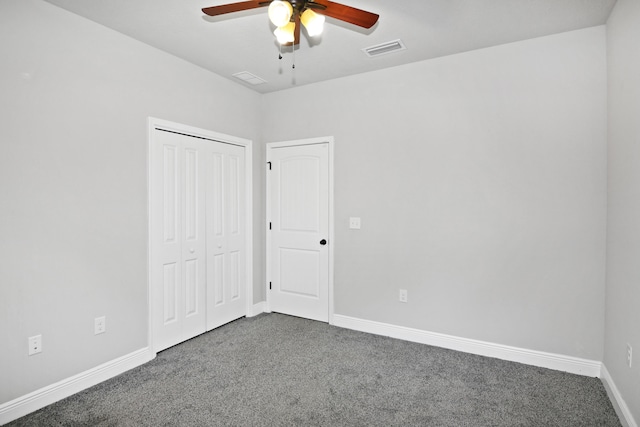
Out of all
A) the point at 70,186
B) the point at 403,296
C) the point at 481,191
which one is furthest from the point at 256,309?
the point at 481,191

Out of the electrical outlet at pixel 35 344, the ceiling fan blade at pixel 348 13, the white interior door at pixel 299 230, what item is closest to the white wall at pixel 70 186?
the electrical outlet at pixel 35 344

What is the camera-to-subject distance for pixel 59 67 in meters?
2.42

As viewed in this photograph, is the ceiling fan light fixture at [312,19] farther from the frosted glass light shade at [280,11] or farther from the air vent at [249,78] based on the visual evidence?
the air vent at [249,78]

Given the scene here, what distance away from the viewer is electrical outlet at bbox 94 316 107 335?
8.66 feet

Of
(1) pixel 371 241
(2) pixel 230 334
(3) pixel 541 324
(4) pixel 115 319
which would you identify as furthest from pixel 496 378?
(4) pixel 115 319

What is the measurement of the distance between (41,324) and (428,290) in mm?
3101

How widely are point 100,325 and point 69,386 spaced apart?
1.41 feet

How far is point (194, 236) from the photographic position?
3.45 meters

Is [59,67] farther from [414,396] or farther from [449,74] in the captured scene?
[414,396]

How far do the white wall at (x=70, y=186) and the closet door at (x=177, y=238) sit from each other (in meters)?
0.13

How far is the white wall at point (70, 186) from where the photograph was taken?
220 cm

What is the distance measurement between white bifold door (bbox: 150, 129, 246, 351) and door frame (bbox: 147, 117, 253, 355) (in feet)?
0.11

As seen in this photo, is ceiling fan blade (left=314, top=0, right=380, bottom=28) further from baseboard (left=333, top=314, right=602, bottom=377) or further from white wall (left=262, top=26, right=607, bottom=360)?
baseboard (left=333, top=314, right=602, bottom=377)

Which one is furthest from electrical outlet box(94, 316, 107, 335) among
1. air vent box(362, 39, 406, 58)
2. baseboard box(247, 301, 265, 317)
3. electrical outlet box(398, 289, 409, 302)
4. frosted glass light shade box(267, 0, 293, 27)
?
air vent box(362, 39, 406, 58)
